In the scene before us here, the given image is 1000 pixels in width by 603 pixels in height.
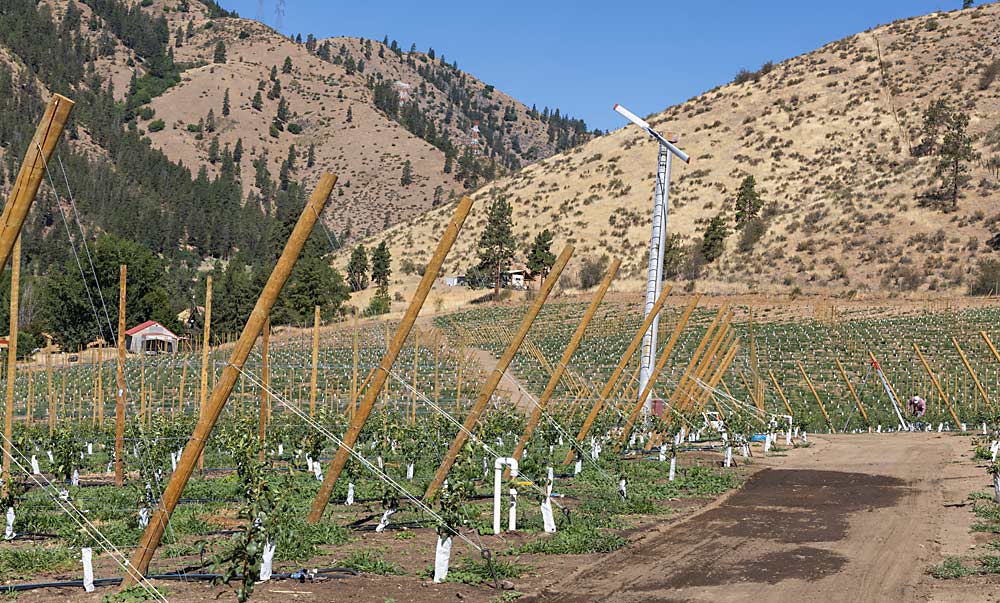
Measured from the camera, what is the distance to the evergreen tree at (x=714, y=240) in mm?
73125

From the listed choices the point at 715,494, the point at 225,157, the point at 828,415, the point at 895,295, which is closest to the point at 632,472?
the point at 715,494

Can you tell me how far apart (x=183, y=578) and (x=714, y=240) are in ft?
217

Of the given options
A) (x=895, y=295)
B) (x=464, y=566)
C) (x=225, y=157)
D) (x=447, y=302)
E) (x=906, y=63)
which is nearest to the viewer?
(x=464, y=566)

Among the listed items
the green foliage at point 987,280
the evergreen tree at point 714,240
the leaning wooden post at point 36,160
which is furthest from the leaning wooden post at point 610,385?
the evergreen tree at point 714,240

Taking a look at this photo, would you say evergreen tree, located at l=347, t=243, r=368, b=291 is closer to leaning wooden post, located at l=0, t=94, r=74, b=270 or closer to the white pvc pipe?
the white pvc pipe

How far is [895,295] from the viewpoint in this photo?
6125 cm

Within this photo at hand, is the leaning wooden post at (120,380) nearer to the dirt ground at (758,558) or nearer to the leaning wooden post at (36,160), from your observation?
the dirt ground at (758,558)

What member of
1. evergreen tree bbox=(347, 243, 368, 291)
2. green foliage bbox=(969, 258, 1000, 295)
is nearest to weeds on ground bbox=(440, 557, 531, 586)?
green foliage bbox=(969, 258, 1000, 295)

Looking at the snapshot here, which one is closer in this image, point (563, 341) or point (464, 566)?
point (464, 566)

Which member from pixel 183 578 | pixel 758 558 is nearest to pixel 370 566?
pixel 183 578

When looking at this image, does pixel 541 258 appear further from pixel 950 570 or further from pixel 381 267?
pixel 950 570

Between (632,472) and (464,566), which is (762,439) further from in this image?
(464,566)

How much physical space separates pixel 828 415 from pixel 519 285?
151 ft

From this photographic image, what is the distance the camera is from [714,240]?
73375mm
